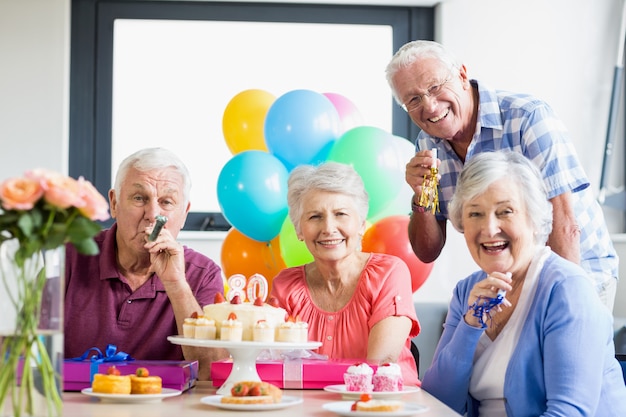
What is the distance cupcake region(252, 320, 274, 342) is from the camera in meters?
1.89

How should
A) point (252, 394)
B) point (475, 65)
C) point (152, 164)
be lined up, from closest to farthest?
point (252, 394), point (152, 164), point (475, 65)

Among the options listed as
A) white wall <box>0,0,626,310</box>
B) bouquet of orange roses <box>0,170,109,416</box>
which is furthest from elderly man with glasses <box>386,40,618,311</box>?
white wall <box>0,0,626,310</box>

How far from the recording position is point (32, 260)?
136 cm

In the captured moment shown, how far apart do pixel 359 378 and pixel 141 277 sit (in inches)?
35.2

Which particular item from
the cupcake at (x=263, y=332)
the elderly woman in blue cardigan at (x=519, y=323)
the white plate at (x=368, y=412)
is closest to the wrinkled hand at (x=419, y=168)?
the elderly woman in blue cardigan at (x=519, y=323)

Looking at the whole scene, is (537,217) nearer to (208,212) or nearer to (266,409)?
(266,409)

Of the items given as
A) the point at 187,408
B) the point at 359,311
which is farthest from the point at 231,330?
the point at 359,311

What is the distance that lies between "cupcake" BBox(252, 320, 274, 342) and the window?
276 centimetres

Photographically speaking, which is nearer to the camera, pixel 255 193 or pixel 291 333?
pixel 291 333

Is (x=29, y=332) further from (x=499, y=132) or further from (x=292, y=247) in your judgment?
(x=292, y=247)

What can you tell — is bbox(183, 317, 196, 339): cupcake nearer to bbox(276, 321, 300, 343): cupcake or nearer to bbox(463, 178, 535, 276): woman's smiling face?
bbox(276, 321, 300, 343): cupcake

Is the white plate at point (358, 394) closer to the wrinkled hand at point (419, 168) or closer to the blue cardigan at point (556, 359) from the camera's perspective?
the blue cardigan at point (556, 359)

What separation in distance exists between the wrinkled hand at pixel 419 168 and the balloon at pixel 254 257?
1.13m

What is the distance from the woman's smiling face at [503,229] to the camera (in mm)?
2004
